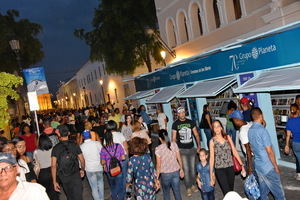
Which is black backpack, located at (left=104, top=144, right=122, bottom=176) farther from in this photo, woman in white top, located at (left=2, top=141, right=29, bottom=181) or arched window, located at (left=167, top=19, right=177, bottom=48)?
arched window, located at (left=167, top=19, right=177, bottom=48)

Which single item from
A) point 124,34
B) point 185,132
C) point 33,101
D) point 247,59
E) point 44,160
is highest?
point 124,34

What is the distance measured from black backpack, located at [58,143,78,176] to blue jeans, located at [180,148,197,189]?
2622mm

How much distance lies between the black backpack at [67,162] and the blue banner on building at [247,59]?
18.9 ft

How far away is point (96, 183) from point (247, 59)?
226 inches

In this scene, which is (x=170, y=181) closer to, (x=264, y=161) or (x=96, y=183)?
(x=264, y=161)

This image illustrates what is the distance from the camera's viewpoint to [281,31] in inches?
302

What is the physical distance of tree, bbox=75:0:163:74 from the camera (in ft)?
75.6

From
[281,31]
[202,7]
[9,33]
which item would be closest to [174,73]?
[202,7]

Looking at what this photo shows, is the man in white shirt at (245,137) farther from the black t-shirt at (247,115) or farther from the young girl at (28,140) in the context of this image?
the young girl at (28,140)

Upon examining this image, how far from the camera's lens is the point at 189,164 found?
7.41m

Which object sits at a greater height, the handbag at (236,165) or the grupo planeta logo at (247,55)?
the grupo planeta logo at (247,55)

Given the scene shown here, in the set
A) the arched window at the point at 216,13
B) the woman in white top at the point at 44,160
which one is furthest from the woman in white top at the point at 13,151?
A: the arched window at the point at 216,13

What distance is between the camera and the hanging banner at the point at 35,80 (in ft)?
39.8

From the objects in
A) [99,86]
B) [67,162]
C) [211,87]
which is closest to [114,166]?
[67,162]
